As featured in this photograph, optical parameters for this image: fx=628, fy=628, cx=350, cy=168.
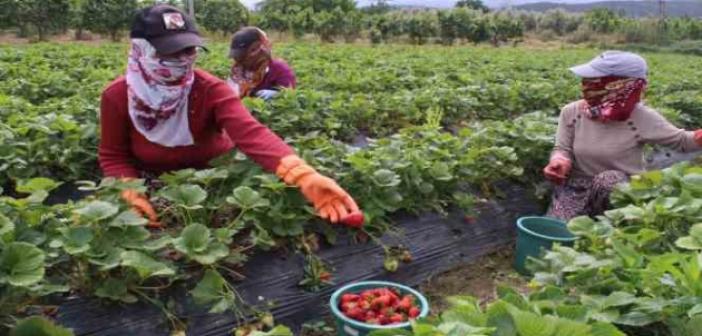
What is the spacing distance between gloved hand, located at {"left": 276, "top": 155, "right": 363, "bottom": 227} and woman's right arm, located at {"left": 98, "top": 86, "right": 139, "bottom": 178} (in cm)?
94

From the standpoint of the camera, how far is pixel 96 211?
2.12 m

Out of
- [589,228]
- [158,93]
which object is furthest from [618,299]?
[158,93]

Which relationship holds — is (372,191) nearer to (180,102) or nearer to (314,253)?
(314,253)

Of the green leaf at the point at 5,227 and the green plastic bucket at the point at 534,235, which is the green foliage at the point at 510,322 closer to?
the green leaf at the point at 5,227

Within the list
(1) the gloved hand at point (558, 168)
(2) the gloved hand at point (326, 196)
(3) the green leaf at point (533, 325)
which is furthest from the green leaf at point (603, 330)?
(1) the gloved hand at point (558, 168)

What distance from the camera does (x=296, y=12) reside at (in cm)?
3309

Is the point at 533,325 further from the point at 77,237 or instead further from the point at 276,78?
the point at 276,78

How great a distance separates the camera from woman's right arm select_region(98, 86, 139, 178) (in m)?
2.92

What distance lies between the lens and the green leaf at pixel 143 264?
2.04 meters

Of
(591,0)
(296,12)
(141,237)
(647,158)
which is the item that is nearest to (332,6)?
(296,12)

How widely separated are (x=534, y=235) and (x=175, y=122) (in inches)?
73.4

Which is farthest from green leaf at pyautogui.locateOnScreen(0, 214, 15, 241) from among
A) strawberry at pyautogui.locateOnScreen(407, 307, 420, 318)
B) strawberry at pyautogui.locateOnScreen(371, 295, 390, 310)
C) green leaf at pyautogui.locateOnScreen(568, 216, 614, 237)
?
green leaf at pyautogui.locateOnScreen(568, 216, 614, 237)

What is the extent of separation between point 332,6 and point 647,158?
3651 cm

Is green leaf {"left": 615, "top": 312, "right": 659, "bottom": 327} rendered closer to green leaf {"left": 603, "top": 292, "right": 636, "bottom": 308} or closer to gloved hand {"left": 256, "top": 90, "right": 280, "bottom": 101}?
green leaf {"left": 603, "top": 292, "right": 636, "bottom": 308}
